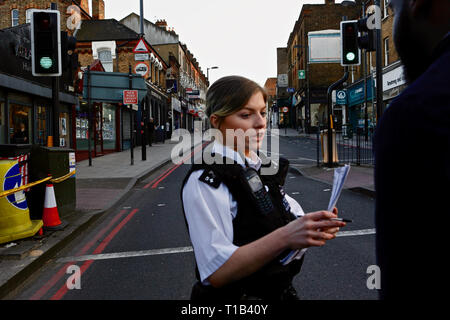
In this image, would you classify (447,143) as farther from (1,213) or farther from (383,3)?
(383,3)

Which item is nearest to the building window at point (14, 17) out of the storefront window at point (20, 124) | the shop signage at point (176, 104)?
the storefront window at point (20, 124)

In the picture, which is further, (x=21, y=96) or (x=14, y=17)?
(x=14, y=17)

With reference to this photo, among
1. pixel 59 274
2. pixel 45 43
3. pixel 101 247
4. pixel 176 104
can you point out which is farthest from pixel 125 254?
pixel 176 104

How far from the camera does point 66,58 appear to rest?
7.55 meters

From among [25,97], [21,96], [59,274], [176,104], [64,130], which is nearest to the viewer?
[59,274]

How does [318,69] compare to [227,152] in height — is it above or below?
above

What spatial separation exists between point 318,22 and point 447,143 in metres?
48.1

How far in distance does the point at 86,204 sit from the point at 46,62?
2862 millimetres

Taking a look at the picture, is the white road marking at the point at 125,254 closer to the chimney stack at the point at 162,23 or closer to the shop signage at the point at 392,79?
the shop signage at the point at 392,79

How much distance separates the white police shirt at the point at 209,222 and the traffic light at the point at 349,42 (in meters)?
9.38

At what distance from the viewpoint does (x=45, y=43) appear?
711cm

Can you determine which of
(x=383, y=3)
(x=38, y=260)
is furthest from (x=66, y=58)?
(x=383, y=3)

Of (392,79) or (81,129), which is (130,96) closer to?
(81,129)

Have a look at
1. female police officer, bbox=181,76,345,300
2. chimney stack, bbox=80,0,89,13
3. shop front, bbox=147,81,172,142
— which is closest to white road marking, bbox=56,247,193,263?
female police officer, bbox=181,76,345,300
